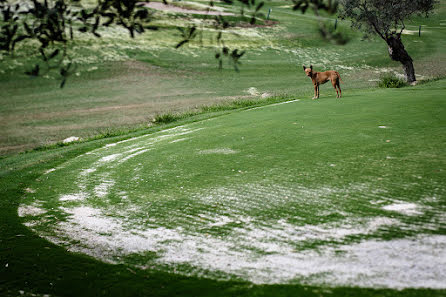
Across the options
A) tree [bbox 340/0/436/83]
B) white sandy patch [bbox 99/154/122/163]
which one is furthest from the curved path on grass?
tree [bbox 340/0/436/83]

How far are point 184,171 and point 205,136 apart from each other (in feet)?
8.35


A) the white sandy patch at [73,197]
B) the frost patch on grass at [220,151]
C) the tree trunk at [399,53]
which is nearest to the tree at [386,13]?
the tree trunk at [399,53]

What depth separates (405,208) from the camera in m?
4.02

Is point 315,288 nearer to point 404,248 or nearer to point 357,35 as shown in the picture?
point 404,248

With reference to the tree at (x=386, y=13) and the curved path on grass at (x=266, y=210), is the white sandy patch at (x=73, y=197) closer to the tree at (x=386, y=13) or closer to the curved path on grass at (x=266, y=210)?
the curved path on grass at (x=266, y=210)

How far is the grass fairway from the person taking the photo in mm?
3189

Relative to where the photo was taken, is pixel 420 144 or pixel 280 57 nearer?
pixel 420 144

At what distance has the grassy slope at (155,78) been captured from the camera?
19484mm

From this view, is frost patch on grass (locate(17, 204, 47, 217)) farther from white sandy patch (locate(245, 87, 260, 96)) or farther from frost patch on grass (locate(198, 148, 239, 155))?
white sandy patch (locate(245, 87, 260, 96))

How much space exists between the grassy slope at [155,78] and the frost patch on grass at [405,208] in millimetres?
13177

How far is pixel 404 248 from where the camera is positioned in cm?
338

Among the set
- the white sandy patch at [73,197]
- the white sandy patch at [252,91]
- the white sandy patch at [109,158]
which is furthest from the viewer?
the white sandy patch at [252,91]

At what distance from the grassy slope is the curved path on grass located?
10.5 metres

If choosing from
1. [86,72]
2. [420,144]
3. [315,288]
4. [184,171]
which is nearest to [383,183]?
[420,144]
